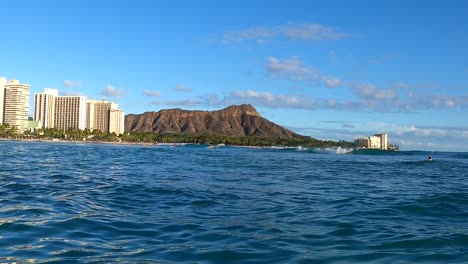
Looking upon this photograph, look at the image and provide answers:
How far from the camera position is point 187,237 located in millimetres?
9758

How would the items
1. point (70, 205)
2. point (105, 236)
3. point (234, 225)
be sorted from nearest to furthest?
point (105, 236)
point (234, 225)
point (70, 205)

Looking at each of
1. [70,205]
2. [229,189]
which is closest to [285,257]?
[70,205]

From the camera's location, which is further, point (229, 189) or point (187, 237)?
point (229, 189)

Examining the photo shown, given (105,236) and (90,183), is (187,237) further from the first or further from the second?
(90,183)

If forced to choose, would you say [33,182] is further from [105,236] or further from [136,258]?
[136,258]

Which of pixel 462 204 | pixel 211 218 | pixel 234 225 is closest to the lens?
pixel 234 225

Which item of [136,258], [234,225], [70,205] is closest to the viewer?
[136,258]

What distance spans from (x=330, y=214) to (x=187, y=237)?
502cm

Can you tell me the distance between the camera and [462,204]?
15727 millimetres

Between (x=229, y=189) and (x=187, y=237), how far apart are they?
33.3 feet

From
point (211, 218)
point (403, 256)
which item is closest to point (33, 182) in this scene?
point (211, 218)

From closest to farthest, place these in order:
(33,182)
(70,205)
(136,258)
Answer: (136,258) < (70,205) < (33,182)

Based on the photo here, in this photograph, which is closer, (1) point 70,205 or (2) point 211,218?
(2) point 211,218

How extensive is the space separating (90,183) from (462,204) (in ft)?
49.9
